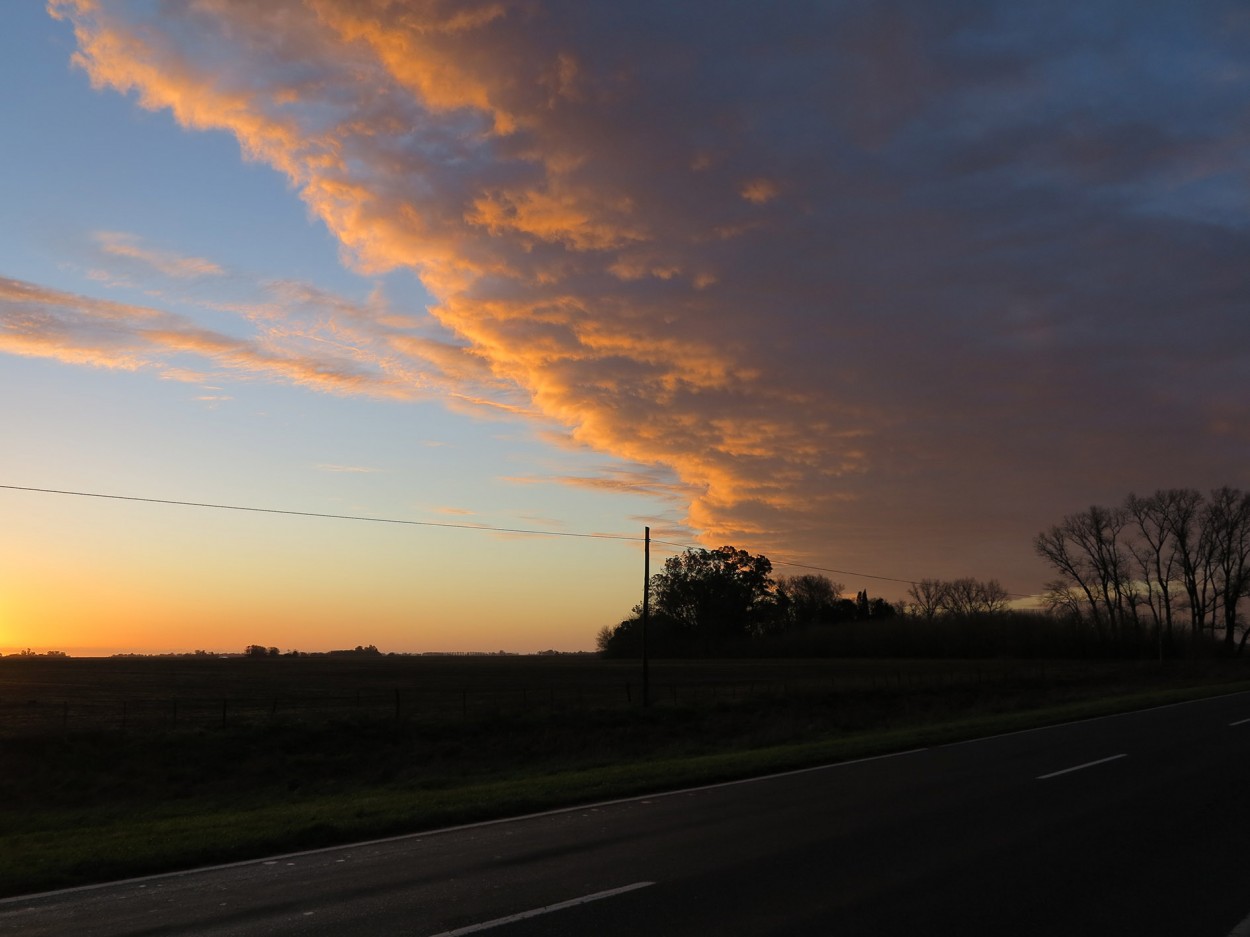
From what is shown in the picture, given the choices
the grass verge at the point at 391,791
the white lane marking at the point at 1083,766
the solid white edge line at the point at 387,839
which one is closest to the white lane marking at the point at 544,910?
the solid white edge line at the point at 387,839

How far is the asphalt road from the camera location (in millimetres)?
6742

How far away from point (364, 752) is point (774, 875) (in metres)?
26.7

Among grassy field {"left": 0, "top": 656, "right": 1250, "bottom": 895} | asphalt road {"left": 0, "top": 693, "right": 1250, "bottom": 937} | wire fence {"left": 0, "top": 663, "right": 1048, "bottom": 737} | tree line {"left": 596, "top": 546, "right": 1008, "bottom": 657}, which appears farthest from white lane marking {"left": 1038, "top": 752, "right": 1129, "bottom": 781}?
tree line {"left": 596, "top": 546, "right": 1008, "bottom": 657}

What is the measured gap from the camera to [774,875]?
26.4 ft

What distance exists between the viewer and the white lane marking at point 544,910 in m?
6.62

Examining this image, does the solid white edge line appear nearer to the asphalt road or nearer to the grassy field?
the asphalt road

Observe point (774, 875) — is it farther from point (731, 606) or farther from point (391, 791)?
point (731, 606)

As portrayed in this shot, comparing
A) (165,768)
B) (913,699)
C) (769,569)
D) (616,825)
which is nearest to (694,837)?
(616,825)

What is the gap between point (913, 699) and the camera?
155ft

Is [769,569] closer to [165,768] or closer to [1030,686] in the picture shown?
[1030,686]

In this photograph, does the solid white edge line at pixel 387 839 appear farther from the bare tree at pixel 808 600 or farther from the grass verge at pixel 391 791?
the bare tree at pixel 808 600

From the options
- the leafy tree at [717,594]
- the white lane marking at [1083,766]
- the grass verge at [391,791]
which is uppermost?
the leafy tree at [717,594]

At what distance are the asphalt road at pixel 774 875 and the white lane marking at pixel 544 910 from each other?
0.03 metres

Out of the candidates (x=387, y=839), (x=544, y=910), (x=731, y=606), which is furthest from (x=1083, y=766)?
(x=731, y=606)
